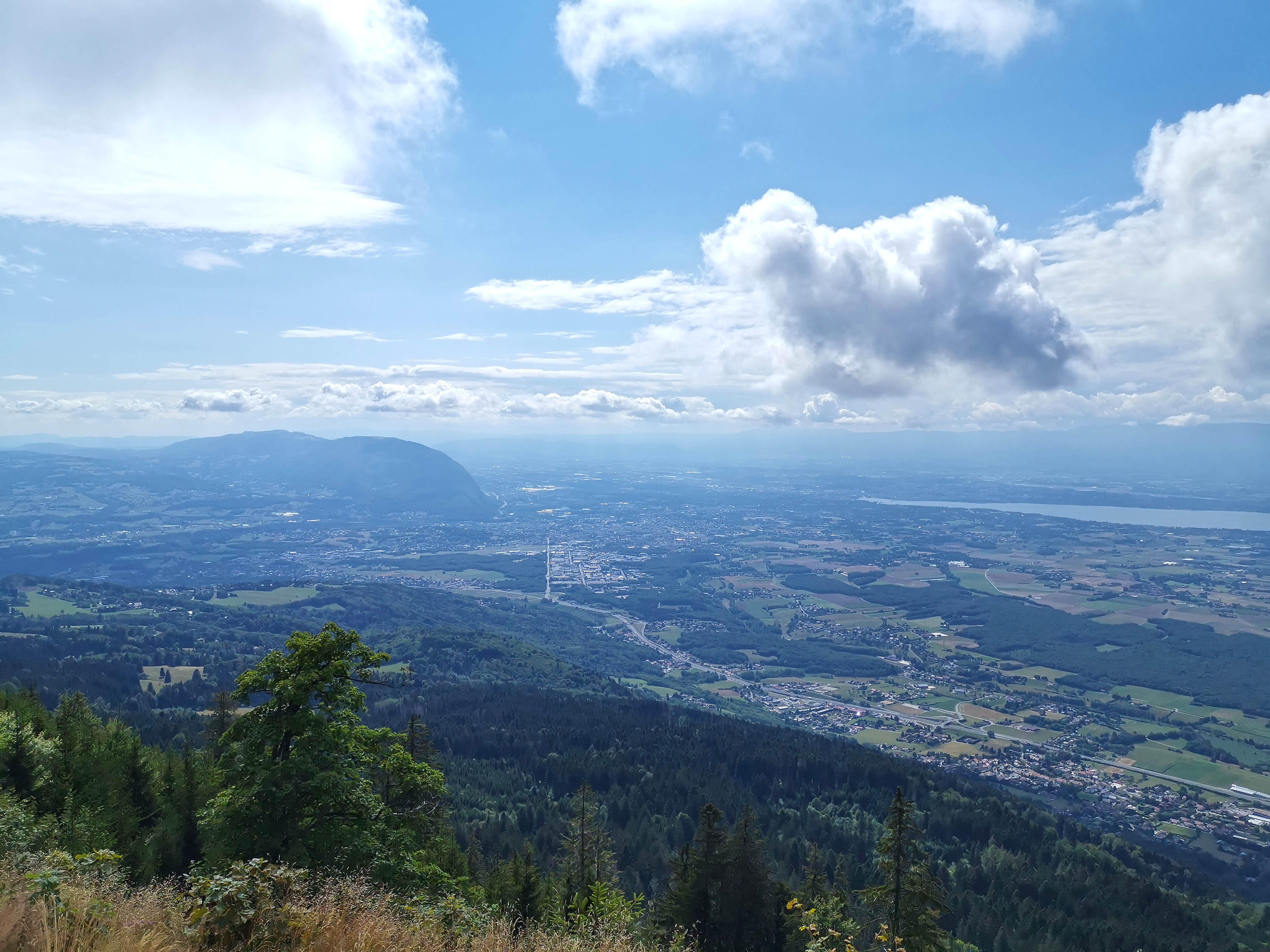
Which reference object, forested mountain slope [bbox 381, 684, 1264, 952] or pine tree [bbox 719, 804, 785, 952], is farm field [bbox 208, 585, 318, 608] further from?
pine tree [bbox 719, 804, 785, 952]

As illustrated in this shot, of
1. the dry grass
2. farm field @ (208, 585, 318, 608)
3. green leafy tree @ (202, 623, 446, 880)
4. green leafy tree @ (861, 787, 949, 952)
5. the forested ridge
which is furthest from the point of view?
farm field @ (208, 585, 318, 608)

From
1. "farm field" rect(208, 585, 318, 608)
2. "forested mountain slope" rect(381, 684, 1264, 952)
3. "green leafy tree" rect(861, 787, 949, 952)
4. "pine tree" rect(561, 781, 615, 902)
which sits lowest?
"farm field" rect(208, 585, 318, 608)

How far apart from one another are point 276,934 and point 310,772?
22.7 feet

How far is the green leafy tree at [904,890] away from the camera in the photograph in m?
20.9

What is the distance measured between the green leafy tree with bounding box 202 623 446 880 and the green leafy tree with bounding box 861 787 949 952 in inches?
526

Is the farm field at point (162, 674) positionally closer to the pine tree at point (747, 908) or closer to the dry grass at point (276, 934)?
the pine tree at point (747, 908)

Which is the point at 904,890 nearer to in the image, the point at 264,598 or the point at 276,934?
the point at 276,934

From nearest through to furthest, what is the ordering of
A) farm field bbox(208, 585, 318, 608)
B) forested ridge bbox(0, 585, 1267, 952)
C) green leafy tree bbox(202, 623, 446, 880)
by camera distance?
green leafy tree bbox(202, 623, 446, 880), forested ridge bbox(0, 585, 1267, 952), farm field bbox(208, 585, 318, 608)

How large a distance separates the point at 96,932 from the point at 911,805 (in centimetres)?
1965

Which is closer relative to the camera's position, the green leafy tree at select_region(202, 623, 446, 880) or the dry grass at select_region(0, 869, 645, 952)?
the dry grass at select_region(0, 869, 645, 952)

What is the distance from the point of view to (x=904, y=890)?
69.3 feet

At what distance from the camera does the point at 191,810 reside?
26375 millimetres

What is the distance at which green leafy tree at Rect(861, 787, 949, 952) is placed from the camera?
2088 centimetres

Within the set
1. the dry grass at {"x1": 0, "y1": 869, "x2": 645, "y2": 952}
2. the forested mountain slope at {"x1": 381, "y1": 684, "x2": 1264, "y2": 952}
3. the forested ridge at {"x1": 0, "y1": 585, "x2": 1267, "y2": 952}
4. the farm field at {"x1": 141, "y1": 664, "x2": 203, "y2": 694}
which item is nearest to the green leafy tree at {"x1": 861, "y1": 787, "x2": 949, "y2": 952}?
the forested ridge at {"x1": 0, "y1": 585, "x2": 1267, "y2": 952}
